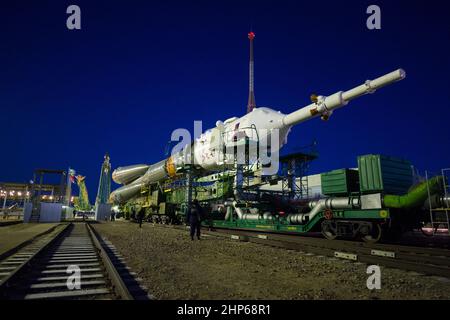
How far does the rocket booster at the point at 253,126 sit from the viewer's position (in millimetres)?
10688

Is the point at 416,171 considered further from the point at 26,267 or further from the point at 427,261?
the point at 26,267

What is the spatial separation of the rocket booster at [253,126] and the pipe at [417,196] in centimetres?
339

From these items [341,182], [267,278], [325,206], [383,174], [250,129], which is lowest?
[267,278]

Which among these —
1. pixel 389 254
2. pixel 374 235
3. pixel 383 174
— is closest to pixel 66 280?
pixel 389 254

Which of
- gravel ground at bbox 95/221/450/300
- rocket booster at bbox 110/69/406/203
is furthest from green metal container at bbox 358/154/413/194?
gravel ground at bbox 95/221/450/300

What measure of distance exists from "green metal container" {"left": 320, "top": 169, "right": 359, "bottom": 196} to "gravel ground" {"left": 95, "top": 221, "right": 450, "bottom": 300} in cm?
321

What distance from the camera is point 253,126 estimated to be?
15125mm

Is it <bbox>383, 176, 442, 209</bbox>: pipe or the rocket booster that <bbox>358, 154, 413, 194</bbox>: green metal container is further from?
the rocket booster

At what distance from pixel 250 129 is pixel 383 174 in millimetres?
7445

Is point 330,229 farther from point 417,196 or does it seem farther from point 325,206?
point 417,196

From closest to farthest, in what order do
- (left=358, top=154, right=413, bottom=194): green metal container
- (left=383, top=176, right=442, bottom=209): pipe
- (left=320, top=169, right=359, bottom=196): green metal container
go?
(left=383, top=176, right=442, bottom=209): pipe
(left=358, top=154, right=413, bottom=194): green metal container
(left=320, top=169, right=359, bottom=196): green metal container

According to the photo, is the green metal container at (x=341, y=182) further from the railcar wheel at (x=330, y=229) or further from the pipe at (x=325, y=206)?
the railcar wheel at (x=330, y=229)

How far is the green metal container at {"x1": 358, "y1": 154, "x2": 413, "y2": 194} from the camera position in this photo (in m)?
9.12
